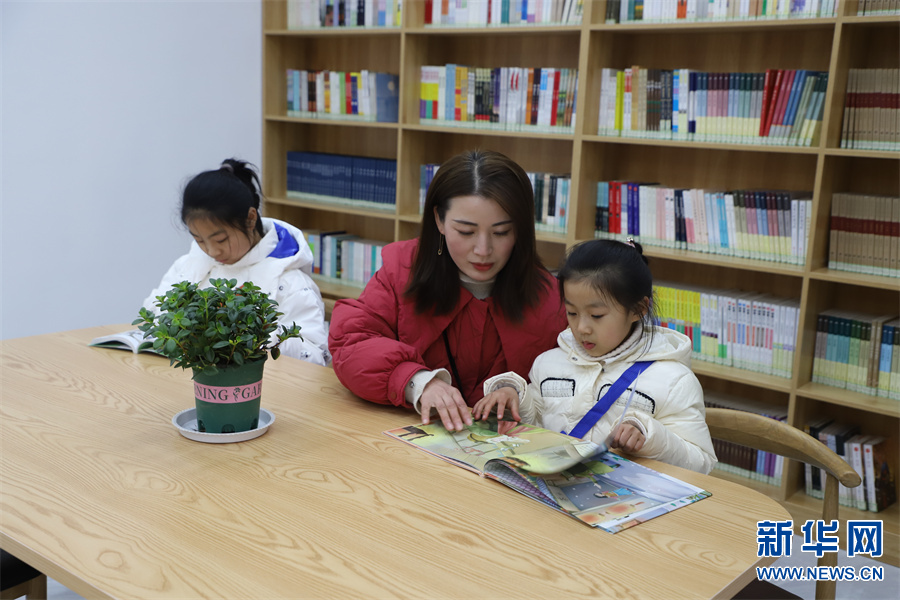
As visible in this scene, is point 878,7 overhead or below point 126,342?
overhead

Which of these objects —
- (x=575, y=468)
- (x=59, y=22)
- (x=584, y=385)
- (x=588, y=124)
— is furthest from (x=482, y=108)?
(x=575, y=468)

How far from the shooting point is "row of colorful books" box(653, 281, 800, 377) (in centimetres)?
278

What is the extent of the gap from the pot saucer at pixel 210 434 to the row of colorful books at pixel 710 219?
1995 mm

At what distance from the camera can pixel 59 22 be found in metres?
3.21

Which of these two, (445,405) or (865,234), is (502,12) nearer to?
(865,234)

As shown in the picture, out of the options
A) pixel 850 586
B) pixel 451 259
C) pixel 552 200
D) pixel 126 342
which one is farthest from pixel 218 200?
pixel 850 586

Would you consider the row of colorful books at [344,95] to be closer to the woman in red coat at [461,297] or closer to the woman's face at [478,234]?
the woman in red coat at [461,297]

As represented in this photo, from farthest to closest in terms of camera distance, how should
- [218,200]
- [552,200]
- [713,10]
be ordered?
1. [552,200]
2. [713,10]
3. [218,200]

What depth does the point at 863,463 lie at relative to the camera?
2.73 metres

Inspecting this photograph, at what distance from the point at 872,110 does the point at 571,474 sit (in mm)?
1979

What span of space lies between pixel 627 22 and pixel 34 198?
2.48 meters

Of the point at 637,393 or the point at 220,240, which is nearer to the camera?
the point at 637,393

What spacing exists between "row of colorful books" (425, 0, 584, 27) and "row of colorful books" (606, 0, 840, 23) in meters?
0.17

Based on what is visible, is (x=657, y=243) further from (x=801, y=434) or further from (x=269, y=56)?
(x=269, y=56)
